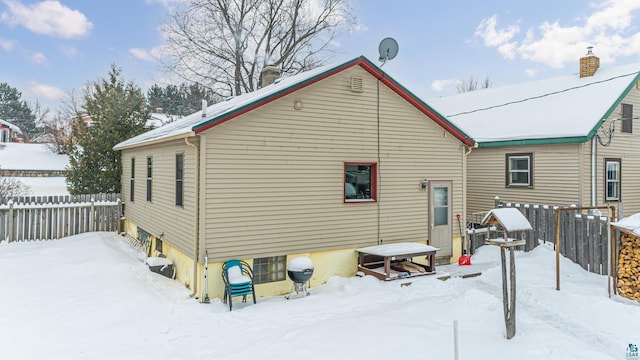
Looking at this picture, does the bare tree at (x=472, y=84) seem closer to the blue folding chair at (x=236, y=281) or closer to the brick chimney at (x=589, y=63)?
the brick chimney at (x=589, y=63)

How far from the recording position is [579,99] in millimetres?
13977

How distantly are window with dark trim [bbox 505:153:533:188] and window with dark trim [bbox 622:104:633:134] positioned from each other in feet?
11.2

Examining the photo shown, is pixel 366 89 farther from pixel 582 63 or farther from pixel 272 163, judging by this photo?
Answer: pixel 582 63

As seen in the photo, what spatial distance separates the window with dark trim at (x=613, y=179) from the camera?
13.0 meters

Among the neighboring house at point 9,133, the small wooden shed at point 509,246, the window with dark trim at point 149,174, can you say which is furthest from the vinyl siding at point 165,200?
the neighboring house at point 9,133

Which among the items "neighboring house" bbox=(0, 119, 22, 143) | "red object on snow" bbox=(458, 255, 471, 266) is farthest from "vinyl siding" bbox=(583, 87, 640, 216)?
"neighboring house" bbox=(0, 119, 22, 143)

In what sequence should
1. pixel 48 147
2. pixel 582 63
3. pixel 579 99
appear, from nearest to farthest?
pixel 579 99
pixel 582 63
pixel 48 147

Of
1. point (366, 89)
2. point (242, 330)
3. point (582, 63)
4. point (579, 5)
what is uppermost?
point (579, 5)

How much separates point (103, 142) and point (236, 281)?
1204 cm

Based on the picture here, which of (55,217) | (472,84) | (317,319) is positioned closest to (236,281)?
(317,319)

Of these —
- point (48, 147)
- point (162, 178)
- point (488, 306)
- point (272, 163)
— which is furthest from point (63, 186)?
point (488, 306)

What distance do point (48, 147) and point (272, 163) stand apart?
4516 centimetres

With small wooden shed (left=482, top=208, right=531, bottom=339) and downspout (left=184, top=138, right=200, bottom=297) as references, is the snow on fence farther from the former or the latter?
small wooden shed (left=482, top=208, right=531, bottom=339)

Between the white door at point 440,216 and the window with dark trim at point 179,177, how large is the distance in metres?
6.24
